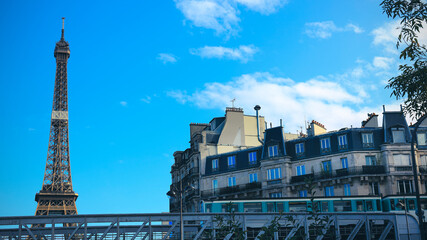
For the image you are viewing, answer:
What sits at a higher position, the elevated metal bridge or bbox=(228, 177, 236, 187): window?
bbox=(228, 177, 236, 187): window

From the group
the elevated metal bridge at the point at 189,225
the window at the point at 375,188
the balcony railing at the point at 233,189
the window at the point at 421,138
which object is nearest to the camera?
the elevated metal bridge at the point at 189,225

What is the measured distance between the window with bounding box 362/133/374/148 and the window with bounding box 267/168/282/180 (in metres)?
8.90

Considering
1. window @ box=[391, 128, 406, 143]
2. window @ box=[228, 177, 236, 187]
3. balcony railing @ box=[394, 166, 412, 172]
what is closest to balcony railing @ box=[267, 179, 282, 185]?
window @ box=[228, 177, 236, 187]

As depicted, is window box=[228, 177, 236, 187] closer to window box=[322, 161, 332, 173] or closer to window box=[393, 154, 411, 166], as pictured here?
window box=[322, 161, 332, 173]

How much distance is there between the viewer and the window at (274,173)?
55094 millimetres

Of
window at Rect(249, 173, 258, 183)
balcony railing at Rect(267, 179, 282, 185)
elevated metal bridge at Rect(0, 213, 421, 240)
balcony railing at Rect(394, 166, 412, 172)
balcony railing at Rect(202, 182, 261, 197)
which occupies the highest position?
window at Rect(249, 173, 258, 183)

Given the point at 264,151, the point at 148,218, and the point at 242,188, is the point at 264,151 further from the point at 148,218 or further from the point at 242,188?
the point at 148,218

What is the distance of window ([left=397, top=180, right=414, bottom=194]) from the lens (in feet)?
163

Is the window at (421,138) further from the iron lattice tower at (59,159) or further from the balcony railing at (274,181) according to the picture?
the iron lattice tower at (59,159)

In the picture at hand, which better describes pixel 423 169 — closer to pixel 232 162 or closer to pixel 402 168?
pixel 402 168

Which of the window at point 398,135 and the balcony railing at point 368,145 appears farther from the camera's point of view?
the balcony railing at point 368,145

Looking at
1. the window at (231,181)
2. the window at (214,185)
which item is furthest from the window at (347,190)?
the window at (214,185)

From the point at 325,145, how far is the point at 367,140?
13.6 ft

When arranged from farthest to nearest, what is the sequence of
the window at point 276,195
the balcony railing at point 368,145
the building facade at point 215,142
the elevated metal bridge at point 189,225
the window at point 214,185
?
the building facade at point 215,142 → the window at point 214,185 → the window at point 276,195 → the balcony railing at point 368,145 → the elevated metal bridge at point 189,225
